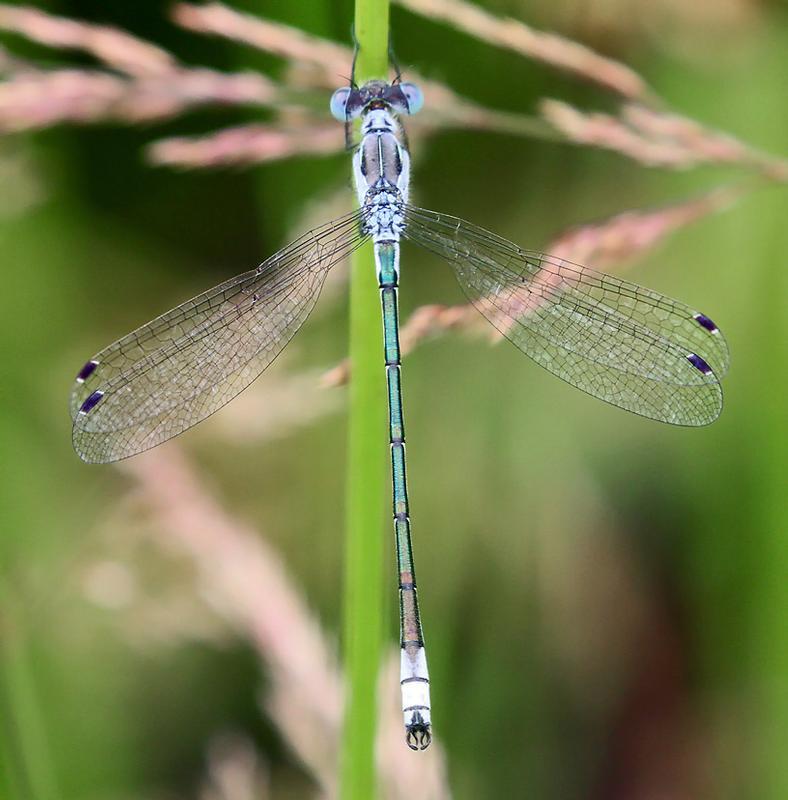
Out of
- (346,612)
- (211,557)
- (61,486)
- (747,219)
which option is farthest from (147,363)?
(747,219)

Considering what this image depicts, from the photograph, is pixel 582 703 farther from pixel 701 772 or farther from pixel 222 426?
pixel 222 426

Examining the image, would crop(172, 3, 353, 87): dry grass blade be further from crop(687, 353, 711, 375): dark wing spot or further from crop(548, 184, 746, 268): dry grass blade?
crop(687, 353, 711, 375): dark wing spot

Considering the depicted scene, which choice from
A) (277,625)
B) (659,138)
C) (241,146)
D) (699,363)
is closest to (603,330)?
(699,363)

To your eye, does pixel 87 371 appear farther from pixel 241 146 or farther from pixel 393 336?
pixel 393 336

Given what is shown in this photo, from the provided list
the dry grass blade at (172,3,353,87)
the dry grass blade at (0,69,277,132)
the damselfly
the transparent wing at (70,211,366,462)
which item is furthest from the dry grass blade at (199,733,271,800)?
the dry grass blade at (172,3,353,87)

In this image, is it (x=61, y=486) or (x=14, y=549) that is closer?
(x=14, y=549)

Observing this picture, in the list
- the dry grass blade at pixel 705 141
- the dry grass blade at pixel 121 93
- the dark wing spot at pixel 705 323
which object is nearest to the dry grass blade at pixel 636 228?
the dry grass blade at pixel 705 141
